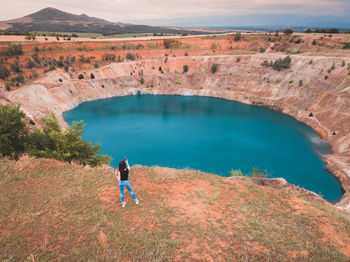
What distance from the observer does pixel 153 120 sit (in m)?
50.9

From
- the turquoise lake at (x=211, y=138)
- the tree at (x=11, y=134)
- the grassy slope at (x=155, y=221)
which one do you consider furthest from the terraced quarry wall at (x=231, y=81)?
the tree at (x=11, y=134)

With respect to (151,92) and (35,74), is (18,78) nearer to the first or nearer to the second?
(35,74)

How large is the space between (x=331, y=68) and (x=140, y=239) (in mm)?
62588

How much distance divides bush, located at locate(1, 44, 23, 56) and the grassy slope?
62077mm

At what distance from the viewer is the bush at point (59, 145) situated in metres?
20.0

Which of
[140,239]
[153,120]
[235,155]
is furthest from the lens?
[153,120]

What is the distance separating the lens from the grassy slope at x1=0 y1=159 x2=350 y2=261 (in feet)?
30.5

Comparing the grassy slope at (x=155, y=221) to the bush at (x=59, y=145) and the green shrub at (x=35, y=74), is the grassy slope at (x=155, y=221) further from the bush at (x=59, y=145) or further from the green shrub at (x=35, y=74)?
the green shrub at (x=35, y=74)

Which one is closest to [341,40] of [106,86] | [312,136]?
[312,136]

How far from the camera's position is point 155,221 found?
1119 centimetres

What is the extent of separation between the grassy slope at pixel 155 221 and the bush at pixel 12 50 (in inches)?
2444

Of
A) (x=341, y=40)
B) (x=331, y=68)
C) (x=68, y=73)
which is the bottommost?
(x=68, y=73)

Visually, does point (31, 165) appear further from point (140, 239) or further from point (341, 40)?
point (341, 40)

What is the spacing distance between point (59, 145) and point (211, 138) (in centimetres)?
2746
